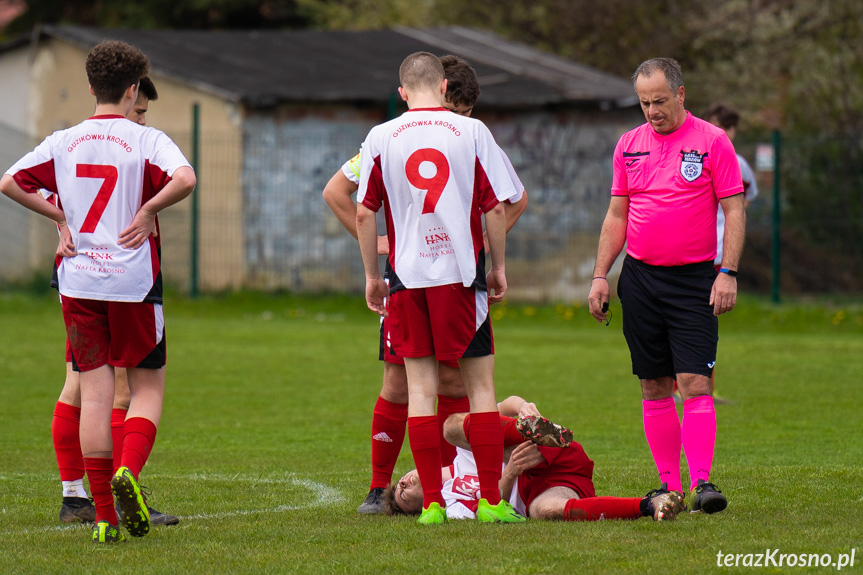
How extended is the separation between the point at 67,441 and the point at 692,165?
135 inches

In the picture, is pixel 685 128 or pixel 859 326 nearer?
pixel 685 128

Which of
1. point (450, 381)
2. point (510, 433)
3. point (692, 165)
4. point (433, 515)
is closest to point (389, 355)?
point (450, 381)

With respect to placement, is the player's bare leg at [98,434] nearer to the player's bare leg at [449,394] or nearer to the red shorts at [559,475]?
the player's bare leg at [449,394]

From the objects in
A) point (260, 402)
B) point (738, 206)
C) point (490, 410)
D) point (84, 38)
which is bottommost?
point (260, 402)

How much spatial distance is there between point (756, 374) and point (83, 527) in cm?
874

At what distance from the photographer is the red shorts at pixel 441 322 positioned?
5.77m

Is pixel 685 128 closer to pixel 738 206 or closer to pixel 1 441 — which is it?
pixel 738 206

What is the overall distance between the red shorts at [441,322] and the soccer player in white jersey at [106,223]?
1155mm

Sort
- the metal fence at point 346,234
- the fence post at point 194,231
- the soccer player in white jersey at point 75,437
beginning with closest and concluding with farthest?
1. the soccer player in white jersey at point 75,437
2. the metal fence at point 346,234
3. the fence post at point 194,231

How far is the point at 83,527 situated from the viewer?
19.3 ft

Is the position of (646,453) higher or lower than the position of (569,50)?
lower

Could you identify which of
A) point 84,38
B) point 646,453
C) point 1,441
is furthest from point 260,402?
point 84,38

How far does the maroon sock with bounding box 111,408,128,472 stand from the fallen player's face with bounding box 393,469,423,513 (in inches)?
55.6

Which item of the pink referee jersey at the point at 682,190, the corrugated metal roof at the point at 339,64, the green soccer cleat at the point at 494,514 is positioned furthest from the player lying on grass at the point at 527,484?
the corrugated metal roof at the point at 339,64
